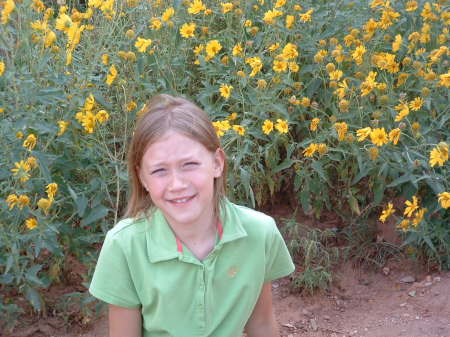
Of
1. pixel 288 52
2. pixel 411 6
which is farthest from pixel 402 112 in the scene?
pixel 411 6

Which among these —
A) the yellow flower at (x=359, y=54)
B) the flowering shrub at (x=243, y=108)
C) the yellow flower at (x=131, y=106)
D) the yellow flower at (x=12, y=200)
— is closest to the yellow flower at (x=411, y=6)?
the flowering shrub at (x=243, y=108)

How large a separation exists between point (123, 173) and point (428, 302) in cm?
138

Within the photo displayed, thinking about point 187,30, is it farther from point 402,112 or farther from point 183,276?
point 183,276

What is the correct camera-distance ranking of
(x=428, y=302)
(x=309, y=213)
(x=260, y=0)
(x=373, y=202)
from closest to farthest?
(x=428, y=302) < (x=373, y=202) < (x=309, y=213) < (x=260, y=0)

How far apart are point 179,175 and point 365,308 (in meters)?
1.53

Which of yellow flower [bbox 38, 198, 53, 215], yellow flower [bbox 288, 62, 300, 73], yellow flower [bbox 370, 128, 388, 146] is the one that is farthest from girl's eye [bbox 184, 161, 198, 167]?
yellow flower [bbox 288, 62, 300, 73]

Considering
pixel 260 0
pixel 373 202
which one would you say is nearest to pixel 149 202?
pixel 373 202

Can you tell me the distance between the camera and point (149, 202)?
2107 mm

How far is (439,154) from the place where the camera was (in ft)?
9.22

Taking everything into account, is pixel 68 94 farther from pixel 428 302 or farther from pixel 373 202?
pixel 428 302

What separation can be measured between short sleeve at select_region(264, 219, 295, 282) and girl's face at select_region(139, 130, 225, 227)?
248 mm

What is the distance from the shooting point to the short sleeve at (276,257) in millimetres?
2059

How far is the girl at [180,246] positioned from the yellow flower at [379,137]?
3.32 feet

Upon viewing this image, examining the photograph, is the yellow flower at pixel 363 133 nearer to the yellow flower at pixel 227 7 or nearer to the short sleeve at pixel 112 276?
the yellow flower at pixel 227 7
